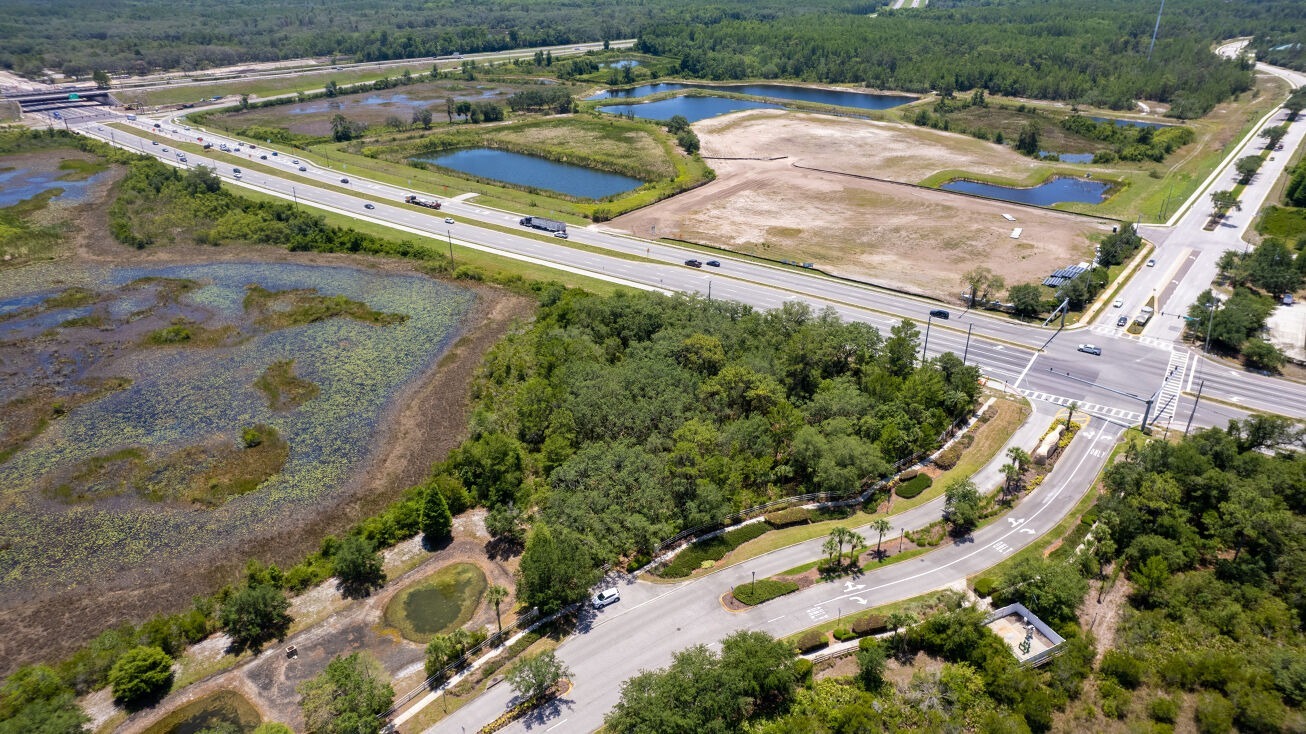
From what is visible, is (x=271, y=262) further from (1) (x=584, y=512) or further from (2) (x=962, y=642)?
(2) (x=962, y=642)

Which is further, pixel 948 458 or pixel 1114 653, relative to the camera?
pixel 948 458

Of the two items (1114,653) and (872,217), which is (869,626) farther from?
(872,217)

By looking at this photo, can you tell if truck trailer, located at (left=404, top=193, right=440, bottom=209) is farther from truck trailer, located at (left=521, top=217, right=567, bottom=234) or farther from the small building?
the small building

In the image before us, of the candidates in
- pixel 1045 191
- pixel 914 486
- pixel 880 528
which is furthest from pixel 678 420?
pixel 1045 191

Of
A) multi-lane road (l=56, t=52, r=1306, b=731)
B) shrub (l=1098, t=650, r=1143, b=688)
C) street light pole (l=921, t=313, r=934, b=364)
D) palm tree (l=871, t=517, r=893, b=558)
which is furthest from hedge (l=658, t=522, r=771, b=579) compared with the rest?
street light pole (l=921, t=313, r=934, b=364)

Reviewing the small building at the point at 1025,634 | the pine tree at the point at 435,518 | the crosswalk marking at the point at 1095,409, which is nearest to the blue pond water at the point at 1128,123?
the crosswalk marking at the point at 1095,409

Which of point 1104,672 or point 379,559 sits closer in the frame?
point 1104,672

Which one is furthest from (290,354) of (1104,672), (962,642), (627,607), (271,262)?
(1104,672)
